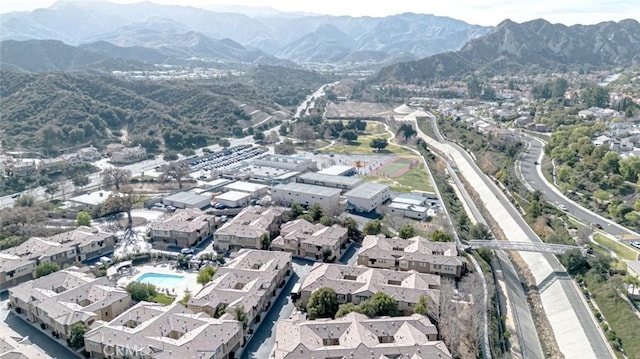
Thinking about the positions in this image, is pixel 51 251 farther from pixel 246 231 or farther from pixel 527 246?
pixel 527 246

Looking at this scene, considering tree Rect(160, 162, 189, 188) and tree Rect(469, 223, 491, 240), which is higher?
tree Rect(160, 162, 189, 188)

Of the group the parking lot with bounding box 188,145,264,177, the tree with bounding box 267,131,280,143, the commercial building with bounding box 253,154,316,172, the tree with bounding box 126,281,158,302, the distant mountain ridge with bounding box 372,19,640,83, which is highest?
the distant mountain ridge with bounding box 372,19,640,83

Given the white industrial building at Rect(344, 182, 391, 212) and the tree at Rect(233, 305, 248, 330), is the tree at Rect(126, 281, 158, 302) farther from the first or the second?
the white industrial building at Rect(344, 182, 391, 212)

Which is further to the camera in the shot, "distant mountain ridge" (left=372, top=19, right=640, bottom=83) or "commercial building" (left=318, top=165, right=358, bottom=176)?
"distant mountain ridge" (left=372, top=19, right=640, bottom=83)

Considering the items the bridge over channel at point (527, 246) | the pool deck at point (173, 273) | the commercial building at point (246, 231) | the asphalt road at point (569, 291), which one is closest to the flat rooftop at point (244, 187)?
the commercial building at point (246, 231)

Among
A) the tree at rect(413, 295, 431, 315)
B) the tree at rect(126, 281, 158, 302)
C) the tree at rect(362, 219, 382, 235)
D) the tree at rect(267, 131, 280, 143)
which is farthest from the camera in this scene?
the tree at rect(267, 131, 280, 143)

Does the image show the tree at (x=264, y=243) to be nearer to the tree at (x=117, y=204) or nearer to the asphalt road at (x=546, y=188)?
the tree at (x=117, y=204)

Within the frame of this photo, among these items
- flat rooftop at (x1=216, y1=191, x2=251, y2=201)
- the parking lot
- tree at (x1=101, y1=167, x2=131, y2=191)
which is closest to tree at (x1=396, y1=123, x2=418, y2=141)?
the parking lot
